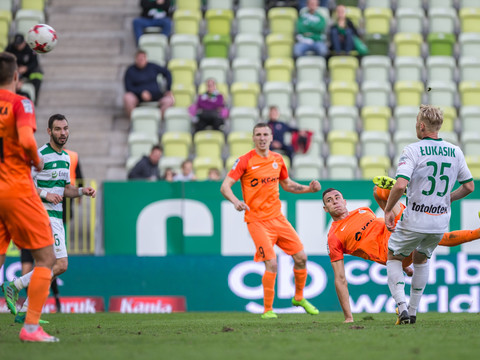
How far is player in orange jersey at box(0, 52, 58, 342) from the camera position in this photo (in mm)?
6648

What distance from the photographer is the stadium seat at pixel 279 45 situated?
18656 mm

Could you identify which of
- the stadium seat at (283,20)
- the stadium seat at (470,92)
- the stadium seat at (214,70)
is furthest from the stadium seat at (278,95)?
the stadium seat at (470,92)

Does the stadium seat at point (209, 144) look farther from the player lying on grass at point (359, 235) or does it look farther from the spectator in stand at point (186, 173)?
the player lying on grass at point (359, 235)

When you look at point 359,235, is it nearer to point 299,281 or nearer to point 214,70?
point 299,281

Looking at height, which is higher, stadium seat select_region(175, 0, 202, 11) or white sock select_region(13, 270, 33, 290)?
stadium seat select_region(175, 0, 202, 11)

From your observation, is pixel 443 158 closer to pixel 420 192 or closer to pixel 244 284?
pixel 420 192

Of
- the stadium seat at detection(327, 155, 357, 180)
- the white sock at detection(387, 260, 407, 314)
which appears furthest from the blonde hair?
the stadium seat at detection(327, 155, 357, 180)

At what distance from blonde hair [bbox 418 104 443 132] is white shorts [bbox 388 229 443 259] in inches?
40.0

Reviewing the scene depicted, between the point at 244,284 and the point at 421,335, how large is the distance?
20.7ft

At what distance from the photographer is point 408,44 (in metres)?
18.8

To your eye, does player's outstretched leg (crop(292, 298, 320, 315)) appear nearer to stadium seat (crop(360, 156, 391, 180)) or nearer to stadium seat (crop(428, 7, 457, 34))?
stadium seat (crop(360, 156, 391, 180))

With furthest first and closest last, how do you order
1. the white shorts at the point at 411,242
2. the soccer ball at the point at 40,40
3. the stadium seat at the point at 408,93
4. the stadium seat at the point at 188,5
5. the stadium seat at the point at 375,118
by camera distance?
the stadium seat at the point at 188,5 < the stadium seat at the point at 408,93 < the stadium seat at the point at 375,118 < the soccer ball at the point at 40,40 < the white shorts at the point at 411,242

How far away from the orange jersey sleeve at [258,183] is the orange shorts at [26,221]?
13.6 ft

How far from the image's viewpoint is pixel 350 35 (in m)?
18.2
